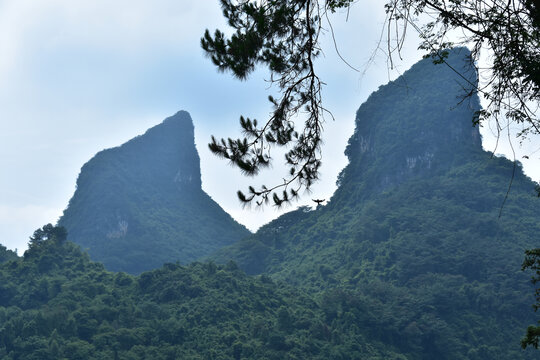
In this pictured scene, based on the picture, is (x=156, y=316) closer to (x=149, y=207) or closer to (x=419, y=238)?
(x=419, y=238)

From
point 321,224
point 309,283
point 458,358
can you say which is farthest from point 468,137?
point 458,358

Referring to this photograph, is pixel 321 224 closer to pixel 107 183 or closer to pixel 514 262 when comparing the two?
pixel 514 262

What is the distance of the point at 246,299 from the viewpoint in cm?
3416

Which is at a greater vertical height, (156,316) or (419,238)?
(419,238)

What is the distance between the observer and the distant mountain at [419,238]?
103 feet

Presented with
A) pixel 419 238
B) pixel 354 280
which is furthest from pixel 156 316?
pixel 419 238

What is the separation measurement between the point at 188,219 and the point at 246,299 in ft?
144

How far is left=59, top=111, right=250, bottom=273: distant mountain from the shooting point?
65.8m

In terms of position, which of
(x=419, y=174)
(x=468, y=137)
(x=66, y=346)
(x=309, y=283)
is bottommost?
(x=66, y=346)

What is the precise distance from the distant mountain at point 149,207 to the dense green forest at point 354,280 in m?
13.0

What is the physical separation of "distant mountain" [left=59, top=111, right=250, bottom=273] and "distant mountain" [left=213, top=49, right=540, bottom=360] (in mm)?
13273

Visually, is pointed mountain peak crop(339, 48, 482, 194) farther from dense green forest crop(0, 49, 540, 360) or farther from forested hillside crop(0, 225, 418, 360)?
forested hillside crop(0, 225, 418, 360)

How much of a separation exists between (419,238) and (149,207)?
43.9m

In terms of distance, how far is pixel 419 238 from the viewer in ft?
140
